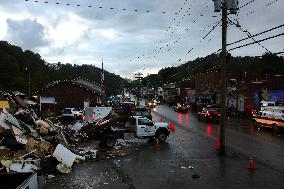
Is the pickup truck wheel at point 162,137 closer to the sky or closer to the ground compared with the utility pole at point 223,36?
closer to the ground

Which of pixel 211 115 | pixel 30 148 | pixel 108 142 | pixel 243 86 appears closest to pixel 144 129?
pixel 108 142

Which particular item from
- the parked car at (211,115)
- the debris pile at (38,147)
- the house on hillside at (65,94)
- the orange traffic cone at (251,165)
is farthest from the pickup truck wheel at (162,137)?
the house on hillside at (65,94)

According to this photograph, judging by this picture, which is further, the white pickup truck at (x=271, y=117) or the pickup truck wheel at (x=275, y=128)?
the pickup truck wheel at (x=275, y=128)

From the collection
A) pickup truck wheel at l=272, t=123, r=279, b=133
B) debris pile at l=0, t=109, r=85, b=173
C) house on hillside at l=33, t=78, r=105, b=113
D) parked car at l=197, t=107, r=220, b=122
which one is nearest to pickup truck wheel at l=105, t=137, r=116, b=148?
debris pile at l=0, t=109, r=85, b=173

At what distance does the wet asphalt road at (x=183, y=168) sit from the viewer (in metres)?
16.4

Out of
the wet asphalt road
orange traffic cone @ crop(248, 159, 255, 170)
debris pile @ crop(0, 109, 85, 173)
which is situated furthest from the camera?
orange traffic cone @ crop(248, 159, 255, 170)

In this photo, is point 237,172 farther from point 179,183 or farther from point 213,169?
point 179,183

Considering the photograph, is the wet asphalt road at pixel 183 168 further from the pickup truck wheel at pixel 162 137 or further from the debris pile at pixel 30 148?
the debris pile at pixel 30 148

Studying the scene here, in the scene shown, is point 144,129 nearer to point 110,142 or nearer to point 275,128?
point 110,142

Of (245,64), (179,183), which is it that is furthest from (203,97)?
(179,183)

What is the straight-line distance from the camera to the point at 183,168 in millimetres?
19375

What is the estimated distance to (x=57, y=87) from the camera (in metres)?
64.9

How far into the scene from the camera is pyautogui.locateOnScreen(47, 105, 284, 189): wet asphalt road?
16.4 metres

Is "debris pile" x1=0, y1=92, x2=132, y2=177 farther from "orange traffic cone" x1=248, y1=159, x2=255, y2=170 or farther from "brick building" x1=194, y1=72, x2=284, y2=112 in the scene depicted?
"brick building" x1=194, y1=72, x2=284, y2=112
